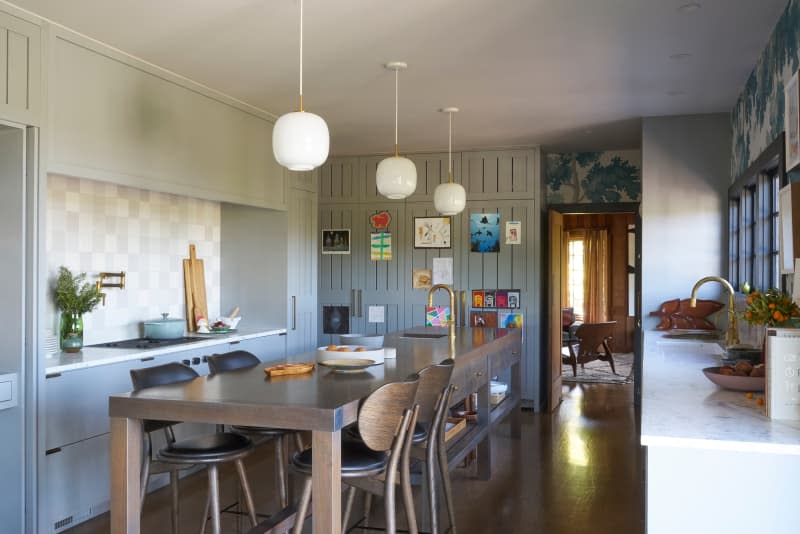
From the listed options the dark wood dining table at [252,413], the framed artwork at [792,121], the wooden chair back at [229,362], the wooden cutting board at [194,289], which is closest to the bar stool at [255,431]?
the wooden chair back at [229,362]

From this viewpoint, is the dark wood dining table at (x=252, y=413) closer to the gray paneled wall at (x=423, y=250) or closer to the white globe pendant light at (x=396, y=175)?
the white globe pendant light at (x=396, y=175)

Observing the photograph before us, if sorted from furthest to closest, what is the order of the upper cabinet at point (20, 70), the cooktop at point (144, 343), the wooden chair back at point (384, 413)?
the cooktop at point (144, 343), the upper cabinet at point (20, 70), the wooden chair back at point (384, 413)

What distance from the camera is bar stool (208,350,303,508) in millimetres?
3322

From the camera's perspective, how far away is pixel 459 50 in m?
4.25

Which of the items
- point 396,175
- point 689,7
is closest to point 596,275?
point 396,175

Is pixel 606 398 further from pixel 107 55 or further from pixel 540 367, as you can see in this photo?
pixel 107 55

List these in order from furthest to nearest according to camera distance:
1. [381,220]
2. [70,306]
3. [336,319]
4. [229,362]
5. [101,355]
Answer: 1. [336,319]
2. [381,220]
3. [70,306]
4. [101,355]
5. [229,362]

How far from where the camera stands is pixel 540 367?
7445 mm

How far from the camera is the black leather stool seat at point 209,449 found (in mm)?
2859

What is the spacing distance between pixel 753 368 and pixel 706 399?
13.5 inches

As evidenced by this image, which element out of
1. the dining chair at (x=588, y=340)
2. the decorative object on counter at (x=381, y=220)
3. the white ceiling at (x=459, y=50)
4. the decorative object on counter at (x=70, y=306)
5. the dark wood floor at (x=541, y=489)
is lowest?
the dark wood floor at (x=541, y=489)

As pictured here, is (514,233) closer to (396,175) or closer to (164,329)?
(396,175)

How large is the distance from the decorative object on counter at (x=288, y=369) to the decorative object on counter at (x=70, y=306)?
1756 mm

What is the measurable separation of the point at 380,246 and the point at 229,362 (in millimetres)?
4386
